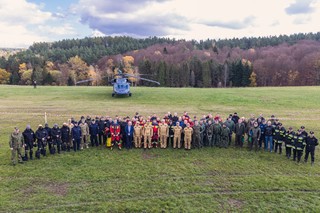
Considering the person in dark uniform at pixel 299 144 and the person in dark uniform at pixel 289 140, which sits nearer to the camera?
the person in dark uniform at pixel 299 144

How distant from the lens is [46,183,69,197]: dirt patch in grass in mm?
12875

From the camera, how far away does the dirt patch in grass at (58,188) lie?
507 inches

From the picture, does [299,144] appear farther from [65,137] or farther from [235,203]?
[65,137]

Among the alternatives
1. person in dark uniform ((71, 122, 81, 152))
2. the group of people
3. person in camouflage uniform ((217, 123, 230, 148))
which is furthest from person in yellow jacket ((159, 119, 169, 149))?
person in dark uniform ((71, 122, 81, 152))

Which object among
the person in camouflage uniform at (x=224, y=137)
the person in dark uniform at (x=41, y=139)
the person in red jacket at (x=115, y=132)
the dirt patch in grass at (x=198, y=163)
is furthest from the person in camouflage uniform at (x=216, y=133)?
the person in dark uniform at (x=41, y=139)

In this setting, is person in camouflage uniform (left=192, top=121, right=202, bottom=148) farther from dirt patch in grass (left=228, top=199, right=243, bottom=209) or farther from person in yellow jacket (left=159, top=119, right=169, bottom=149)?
dirt patch in grass (left=228, top=199, right=243, bottom=209)

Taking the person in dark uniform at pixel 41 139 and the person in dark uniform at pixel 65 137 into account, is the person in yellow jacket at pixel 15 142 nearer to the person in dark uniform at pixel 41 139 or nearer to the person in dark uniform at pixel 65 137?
the person in dark uniform at pixel 41 139

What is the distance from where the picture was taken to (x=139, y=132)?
18.5 meters

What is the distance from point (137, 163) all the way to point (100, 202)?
14.4 feet

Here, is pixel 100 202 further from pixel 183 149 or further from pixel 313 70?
pixel 313 70

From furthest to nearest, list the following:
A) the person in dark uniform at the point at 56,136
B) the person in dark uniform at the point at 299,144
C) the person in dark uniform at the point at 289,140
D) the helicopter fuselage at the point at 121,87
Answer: the helicopter fuselage at the point at 121,87 → the person in dark uniform at the point at 56,136 → the person in dark uniform at the point at 289,140 → the person in dark uniform at the point at 299,144

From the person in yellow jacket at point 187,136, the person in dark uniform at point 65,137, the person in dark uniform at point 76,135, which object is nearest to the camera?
the person in dark uniform at point 65,137

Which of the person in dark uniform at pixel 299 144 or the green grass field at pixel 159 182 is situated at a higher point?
the person in dark uniform at pixel 299 144

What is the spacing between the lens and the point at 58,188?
13344 mm
